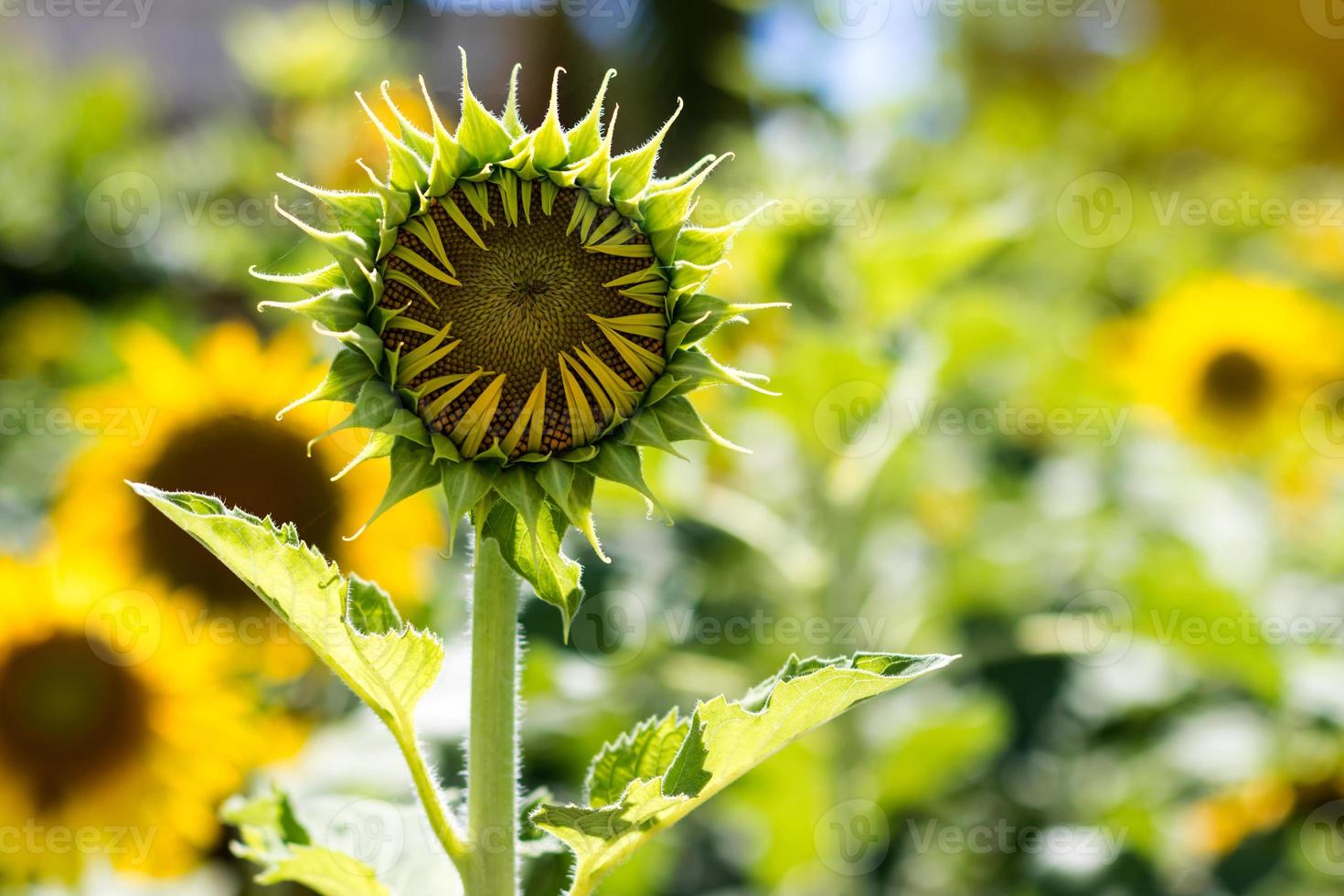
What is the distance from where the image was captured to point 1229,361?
2615mm

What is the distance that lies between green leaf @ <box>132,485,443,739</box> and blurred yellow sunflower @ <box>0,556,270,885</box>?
88cm

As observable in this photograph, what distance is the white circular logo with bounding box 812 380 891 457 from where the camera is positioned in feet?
5.04

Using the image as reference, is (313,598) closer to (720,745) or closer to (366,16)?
(720,745)

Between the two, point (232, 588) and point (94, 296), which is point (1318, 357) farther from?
point (94, 296)

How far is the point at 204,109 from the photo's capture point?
6949 mm

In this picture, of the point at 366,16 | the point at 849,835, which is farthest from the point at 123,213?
the point at 849,835

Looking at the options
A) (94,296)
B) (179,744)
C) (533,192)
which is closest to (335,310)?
(533,192)

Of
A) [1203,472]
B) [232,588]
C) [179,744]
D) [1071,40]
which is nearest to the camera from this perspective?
[179,744]

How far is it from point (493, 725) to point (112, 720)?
3.29 feet

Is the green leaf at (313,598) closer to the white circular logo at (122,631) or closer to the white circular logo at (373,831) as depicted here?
the white circular logo at (373,831)

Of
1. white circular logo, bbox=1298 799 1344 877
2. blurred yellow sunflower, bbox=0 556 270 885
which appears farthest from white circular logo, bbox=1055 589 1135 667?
blurred yellow sunflower, bbox=0 556 270 885

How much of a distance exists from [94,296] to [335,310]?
297 centimetres

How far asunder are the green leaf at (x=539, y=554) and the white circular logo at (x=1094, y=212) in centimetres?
251

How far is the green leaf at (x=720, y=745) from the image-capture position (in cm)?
54
